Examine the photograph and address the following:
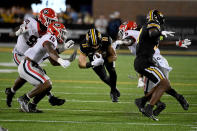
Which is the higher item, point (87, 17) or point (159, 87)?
point (159, 87)

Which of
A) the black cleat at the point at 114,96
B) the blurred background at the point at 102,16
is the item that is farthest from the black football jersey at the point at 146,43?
the blurred background at the point at 102,16

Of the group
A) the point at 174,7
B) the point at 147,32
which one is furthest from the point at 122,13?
the point at 147,32

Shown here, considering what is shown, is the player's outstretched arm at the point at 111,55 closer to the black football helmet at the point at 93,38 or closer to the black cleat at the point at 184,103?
the black football helmet at the point at 93,38

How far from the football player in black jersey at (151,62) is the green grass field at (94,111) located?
0.30 metres

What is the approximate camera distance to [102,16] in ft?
76.8

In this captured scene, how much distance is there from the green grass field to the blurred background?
5.28 metres

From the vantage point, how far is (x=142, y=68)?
7.18 m

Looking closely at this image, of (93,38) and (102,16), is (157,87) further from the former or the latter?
(102,16)

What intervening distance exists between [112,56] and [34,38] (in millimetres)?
1512

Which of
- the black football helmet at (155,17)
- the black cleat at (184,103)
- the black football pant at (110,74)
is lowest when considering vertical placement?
the black football pant at (110,74)

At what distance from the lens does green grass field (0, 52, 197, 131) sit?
6.57 meters

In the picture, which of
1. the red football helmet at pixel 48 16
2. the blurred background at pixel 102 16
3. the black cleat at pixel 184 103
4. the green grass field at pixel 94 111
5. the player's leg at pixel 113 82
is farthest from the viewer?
the blurred background at pixel 102 16

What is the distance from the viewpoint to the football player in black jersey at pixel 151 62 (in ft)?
23.2

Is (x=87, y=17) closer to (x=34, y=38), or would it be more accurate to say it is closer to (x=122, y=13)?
(x=122, y=13)
